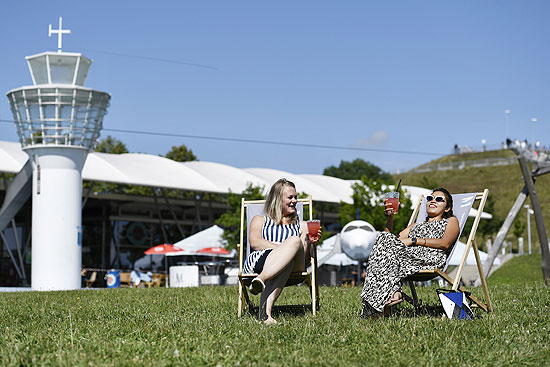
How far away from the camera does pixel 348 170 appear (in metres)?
68.6

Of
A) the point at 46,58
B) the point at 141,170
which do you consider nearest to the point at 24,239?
the point at 141,170

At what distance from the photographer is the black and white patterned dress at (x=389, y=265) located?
4844mm

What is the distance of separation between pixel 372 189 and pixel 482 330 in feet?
69.7

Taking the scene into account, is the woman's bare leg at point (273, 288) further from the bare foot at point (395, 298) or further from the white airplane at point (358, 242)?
the white airplane at point (358, 242)

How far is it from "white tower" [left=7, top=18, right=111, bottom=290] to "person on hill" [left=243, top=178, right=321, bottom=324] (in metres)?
14.5

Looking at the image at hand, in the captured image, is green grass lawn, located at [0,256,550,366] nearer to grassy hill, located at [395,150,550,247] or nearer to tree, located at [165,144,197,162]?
tree, located at [165,144,197,162]

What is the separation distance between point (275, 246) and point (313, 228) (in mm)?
363

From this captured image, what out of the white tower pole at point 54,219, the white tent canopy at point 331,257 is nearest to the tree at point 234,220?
the white tent canopy at point 331,257

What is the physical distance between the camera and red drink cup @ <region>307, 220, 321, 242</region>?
497cm

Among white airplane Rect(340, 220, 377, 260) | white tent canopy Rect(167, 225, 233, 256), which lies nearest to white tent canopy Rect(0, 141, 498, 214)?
white tent canopy Rect(167, 225, 233, 256)

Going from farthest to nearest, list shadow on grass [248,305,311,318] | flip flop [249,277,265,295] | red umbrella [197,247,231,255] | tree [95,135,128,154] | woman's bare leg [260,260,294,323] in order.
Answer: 1. tree [95,135,128,154]
2. red umbrella [197,247,231,255]
3. shadow on grass [248,305,311,318]
4. woman's bare leg [260,260,294,323]
5. flip flop [249,277,265,295]

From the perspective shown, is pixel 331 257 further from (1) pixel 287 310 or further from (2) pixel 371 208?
(1) pixel 287 310

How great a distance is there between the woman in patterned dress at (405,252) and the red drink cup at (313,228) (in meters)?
0.43

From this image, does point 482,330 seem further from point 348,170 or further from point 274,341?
point 348,170
